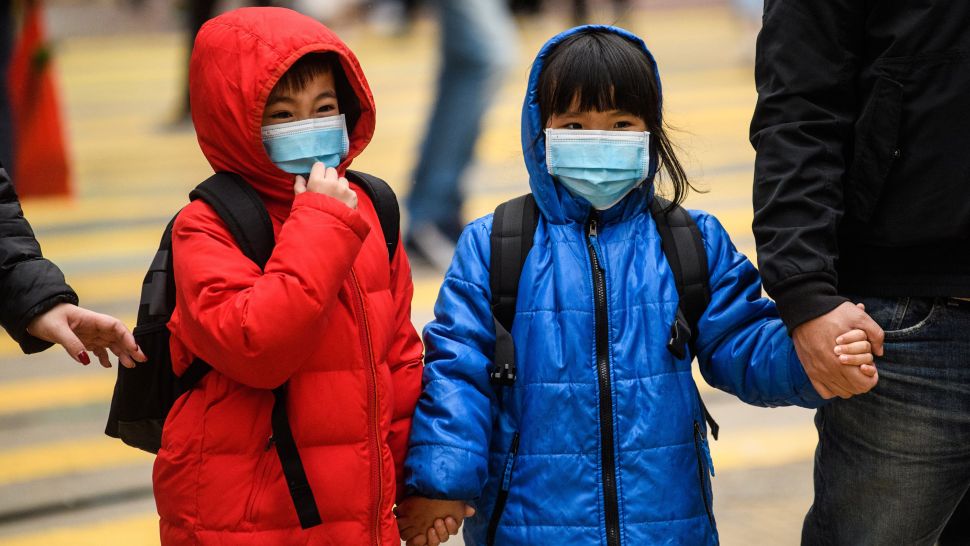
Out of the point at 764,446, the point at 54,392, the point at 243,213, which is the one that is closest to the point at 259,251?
the point at 243,213

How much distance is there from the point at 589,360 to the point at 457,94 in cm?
342

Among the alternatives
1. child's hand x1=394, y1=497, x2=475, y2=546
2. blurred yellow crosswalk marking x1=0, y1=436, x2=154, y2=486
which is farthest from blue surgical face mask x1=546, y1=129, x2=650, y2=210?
blurred yellow crosswalk marking x1=0, y1=436, x2=154, y2=486

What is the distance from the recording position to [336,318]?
257 cm

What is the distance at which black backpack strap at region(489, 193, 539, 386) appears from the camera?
2727 mm

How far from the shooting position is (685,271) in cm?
278

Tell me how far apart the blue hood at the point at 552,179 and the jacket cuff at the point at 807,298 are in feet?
1.48

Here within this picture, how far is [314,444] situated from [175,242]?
453 mm

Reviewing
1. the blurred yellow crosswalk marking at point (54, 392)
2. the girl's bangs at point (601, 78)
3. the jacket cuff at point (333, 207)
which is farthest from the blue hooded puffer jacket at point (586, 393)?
the blurred yellow crosswalk marking at point (54, 392)

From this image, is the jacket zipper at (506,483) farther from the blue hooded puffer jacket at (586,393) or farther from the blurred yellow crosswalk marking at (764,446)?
the blurred yellow crosswalk marking at (764,446)

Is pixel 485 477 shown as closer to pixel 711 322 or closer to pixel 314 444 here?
pixel 314 444

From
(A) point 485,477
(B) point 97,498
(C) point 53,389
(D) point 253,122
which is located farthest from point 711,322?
(C) point 53,389

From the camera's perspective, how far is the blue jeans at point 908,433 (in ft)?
8.42

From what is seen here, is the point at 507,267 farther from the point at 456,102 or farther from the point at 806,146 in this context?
the point at 456,102

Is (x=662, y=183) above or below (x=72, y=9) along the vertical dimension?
above
